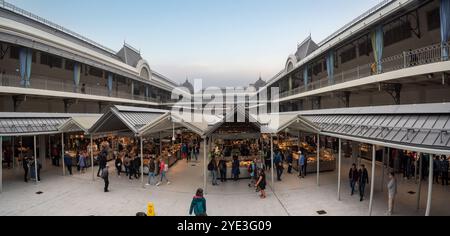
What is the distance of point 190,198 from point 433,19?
52.3 feet

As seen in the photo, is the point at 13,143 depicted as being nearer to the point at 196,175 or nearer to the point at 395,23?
the point at 196,175

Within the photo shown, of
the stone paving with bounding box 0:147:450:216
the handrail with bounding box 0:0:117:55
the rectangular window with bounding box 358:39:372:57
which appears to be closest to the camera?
the stone paving with bounding box 0:147:450:216

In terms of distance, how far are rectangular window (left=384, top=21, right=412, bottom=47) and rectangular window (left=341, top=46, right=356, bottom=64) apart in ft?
12.6

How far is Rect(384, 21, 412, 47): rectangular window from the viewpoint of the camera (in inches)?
571

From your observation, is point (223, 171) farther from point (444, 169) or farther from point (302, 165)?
point (444, 169)

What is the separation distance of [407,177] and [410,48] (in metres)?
7.76

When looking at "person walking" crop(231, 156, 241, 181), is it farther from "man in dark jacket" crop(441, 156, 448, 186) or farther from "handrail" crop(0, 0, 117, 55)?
"handrail" crop(0, 0, 117, 55)

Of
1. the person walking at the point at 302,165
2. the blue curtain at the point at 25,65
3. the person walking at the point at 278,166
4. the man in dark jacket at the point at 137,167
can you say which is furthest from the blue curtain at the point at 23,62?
the person walking at the point at 302,165

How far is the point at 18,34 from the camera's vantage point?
656 inches

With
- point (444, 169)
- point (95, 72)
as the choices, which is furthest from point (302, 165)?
point (95, 72)

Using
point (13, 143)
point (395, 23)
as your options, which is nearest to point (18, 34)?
point (13, 143)

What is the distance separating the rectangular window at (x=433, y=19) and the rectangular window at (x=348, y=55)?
706 cm

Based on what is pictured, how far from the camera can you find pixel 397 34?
15.4 metres

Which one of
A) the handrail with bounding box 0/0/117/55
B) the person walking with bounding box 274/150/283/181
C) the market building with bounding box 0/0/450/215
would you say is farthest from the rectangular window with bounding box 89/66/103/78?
the person walking with bounding box 274/150/283/181
